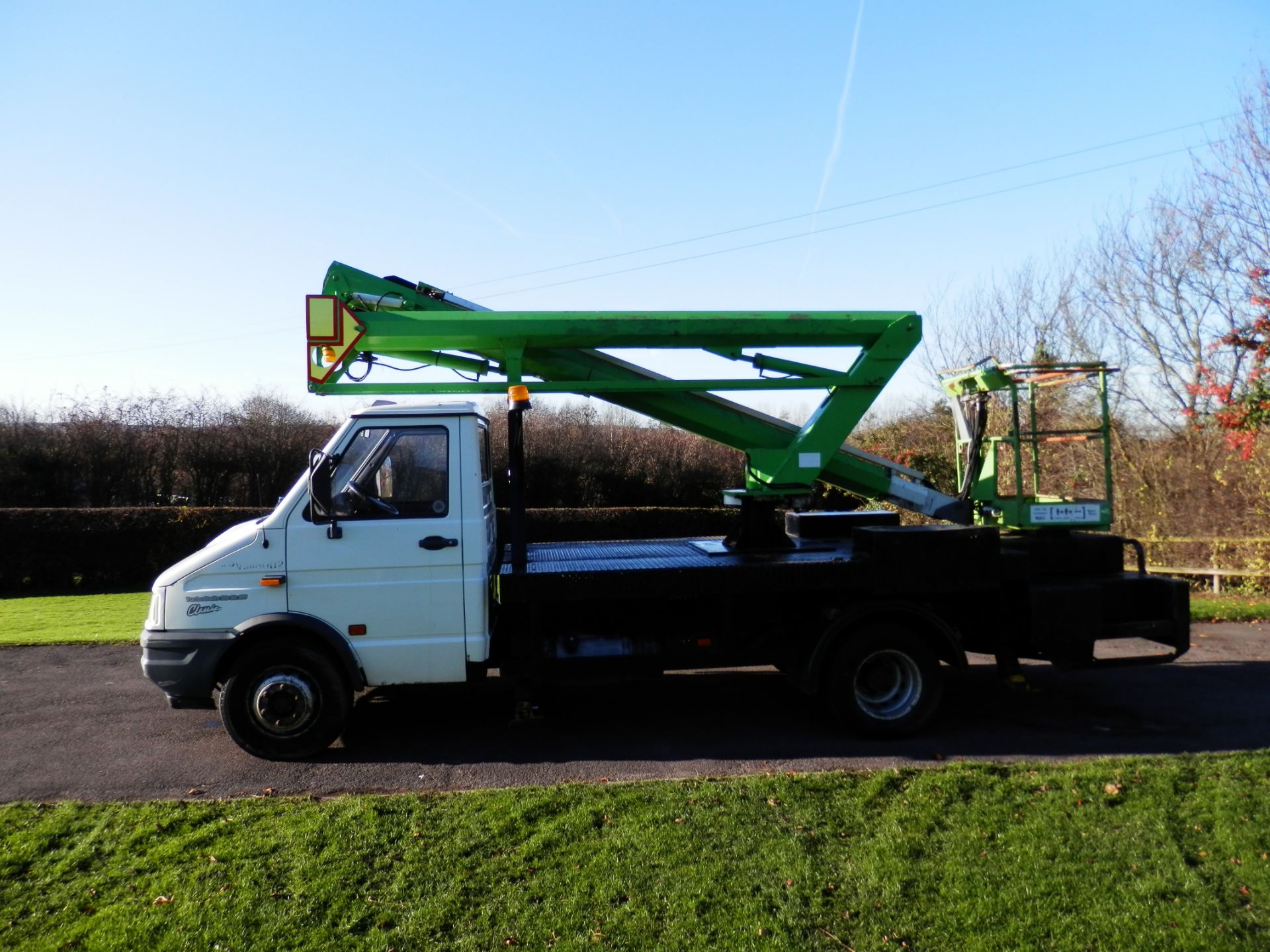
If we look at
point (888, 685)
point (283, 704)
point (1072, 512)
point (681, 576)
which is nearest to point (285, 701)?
point (283, 704)

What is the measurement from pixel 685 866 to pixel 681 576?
229 centimetres

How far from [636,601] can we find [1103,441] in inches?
151

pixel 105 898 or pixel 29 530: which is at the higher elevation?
pixel 29 530

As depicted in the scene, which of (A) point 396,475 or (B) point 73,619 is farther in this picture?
(B) point 73,619

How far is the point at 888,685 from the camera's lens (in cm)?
649

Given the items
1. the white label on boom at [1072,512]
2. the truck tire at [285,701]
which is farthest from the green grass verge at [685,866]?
the white label on boom at [1072,512]

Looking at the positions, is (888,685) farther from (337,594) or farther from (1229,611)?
(1229,611)

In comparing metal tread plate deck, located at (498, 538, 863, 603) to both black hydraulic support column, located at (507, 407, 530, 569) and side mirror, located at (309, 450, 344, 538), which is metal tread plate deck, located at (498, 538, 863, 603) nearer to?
black hydraulic support column, located at (507, 407, 530, 569)

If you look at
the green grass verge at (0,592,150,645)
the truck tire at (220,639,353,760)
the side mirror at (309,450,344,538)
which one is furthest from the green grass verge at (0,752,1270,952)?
the green grass verge at (0,592,150,645)

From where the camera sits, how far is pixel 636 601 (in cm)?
644

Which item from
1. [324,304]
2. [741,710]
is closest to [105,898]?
[324,304]

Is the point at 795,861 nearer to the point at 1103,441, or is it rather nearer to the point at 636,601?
the point at 636,601

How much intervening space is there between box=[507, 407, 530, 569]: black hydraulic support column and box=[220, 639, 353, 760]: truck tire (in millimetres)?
1489

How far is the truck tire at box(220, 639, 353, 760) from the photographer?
19.5 feet
